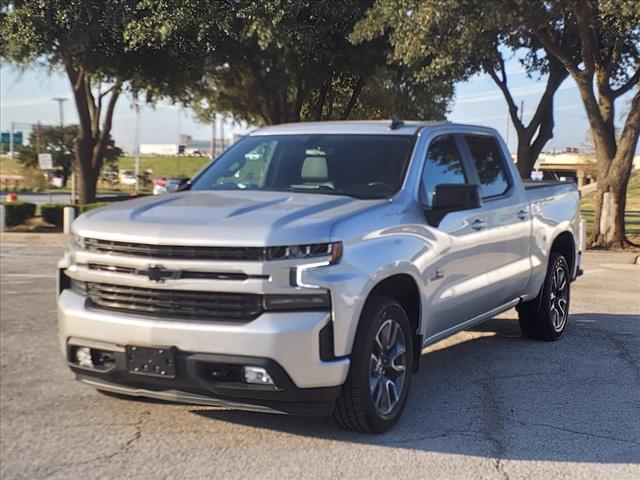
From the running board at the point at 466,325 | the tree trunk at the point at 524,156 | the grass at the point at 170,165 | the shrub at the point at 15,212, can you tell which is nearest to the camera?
the running board at the point at 466,325

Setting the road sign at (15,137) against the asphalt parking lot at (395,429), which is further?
the road sign at (15,137)

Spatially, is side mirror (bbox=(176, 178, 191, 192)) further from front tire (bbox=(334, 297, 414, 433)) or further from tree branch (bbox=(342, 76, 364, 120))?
tree branch (bbox=(342, 76, 364, 120))

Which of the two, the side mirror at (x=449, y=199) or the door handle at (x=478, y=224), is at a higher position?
the side mirror at (x=449, y=199)

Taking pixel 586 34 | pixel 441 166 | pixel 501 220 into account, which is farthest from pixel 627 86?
pixel 441 166

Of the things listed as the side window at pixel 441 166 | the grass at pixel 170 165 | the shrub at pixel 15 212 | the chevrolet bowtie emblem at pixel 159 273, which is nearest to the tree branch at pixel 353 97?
the shrub at pixel 15 212

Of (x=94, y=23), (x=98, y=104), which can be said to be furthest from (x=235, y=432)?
(x=98, y=104)

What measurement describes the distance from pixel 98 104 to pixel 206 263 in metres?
22.2

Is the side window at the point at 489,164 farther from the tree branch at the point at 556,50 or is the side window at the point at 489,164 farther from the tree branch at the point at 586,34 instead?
the tree branch at the point at 556,50

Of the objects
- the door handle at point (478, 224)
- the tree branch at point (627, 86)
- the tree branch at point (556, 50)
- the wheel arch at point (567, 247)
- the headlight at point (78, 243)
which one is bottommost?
the wheel arch at point (567, 247)

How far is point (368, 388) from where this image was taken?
423 cm

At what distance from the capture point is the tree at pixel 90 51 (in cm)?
1544

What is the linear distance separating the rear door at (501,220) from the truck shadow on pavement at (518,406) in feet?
2.12

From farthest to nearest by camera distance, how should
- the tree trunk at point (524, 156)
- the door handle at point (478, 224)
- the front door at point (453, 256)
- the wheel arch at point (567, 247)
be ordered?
1. the tree trunk at point (524, 156)
2. the wheel arch at point (567, 247)
3. the door handle at point (478, 224)
4. the front door at point (453, 256)

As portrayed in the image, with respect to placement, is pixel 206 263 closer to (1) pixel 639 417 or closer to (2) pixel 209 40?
(1) pixel 639 417
